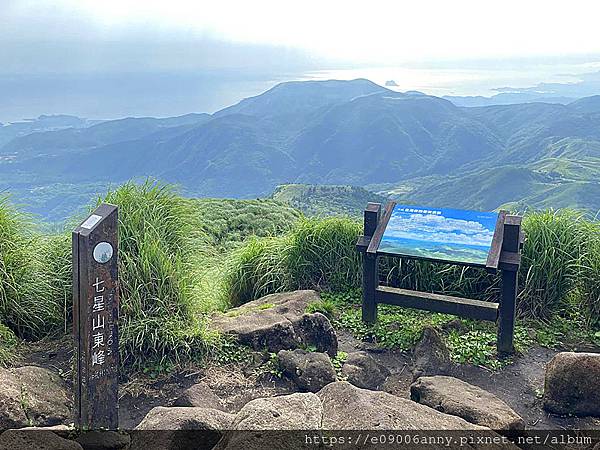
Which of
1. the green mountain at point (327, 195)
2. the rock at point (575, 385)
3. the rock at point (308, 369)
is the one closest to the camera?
the rock at point (575, 385)

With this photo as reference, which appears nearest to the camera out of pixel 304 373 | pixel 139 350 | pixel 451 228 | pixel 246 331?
pixel 304 373

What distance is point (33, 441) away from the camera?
345cm

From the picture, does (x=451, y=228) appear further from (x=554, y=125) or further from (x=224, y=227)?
(x=554, y=125)

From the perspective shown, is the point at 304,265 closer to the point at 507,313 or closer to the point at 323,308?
the point at 323,308

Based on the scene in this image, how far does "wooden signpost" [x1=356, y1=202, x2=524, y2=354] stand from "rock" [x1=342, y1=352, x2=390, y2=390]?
3.79ft

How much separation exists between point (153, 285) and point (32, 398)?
60.6 inches

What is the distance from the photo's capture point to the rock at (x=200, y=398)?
15.0 ft

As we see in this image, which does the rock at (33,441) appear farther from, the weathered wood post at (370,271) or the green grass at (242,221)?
the green grass at (242,221)

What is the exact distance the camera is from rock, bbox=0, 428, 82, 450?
3.40m

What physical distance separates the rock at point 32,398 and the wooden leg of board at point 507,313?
4.26 m

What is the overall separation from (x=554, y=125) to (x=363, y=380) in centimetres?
21338

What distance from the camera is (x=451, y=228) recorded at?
645 cm

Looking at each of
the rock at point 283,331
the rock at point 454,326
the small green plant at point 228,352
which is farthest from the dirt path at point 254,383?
the rock at point 454,326

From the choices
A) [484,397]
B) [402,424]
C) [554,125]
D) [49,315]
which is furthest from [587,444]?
[554,125]
